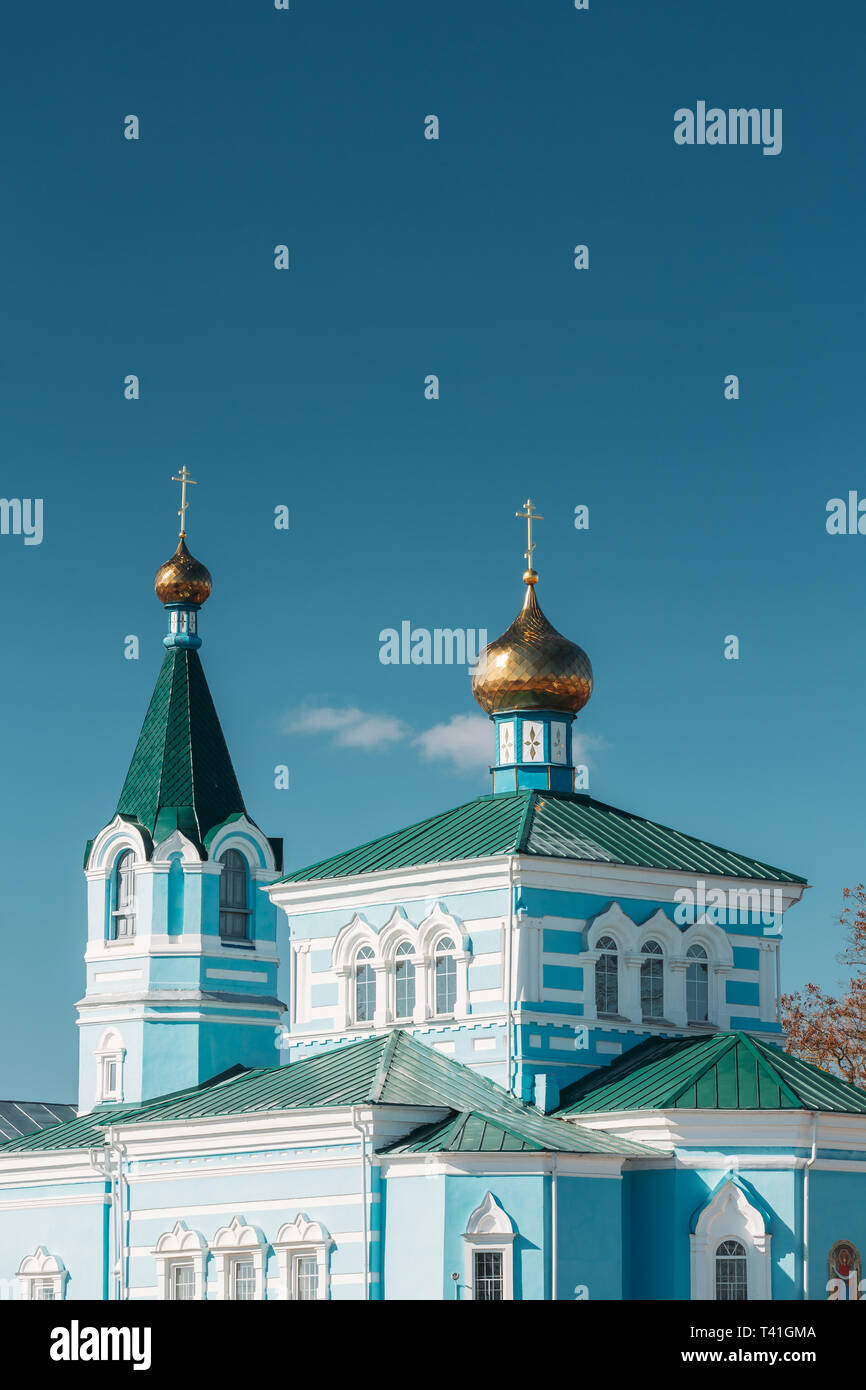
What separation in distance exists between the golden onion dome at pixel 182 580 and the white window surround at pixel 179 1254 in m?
8.90

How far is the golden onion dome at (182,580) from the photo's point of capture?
30.7 meters

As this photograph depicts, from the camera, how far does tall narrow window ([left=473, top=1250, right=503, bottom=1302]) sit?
2269cm

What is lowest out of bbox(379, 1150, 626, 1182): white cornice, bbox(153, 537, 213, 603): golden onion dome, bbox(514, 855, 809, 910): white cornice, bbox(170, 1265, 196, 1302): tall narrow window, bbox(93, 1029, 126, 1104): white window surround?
bbox(170, 1265, 196, 1302): tall narrow window

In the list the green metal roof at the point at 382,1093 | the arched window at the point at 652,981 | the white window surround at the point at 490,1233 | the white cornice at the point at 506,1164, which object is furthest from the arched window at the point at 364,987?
the white window surround at the point at 490,1233

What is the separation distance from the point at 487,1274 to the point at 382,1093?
2.23 m

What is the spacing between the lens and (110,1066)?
2967 centimetres

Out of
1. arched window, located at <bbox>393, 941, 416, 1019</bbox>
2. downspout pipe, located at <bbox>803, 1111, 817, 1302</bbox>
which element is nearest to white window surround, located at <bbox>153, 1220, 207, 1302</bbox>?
arched window, located at <bbox>393, 941, 416, 1019</bbox>

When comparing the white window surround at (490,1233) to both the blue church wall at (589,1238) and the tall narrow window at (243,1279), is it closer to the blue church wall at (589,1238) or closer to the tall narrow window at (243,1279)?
the blue church wall at (589,1238)

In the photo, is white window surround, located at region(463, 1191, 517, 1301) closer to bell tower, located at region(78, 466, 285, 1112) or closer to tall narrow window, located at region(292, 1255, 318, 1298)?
tall narrow window, located at region(292, 1255, 318, 1298)

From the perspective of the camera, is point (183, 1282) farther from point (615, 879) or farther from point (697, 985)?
point (697, 985)

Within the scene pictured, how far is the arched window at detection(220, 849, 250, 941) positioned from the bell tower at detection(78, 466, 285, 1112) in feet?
0.06
